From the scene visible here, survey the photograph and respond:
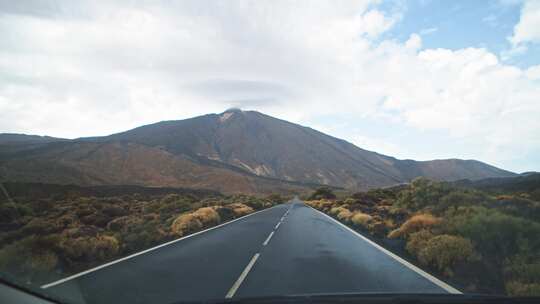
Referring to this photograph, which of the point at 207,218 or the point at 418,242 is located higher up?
the point at 418,242

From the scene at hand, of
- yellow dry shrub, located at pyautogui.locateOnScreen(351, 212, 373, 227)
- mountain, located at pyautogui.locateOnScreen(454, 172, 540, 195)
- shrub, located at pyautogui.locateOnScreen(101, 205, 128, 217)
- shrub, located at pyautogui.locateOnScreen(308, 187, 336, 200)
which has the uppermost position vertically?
mountain, located at pyautogui.locateOnScreen(454, 172, 540, 195)

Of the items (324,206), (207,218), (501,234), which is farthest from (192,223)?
(324,206)

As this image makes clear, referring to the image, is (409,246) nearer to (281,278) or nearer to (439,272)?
(439,272)

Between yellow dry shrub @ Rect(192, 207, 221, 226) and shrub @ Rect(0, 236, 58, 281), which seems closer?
shrub @ Rect(0, 236, 58, 281)

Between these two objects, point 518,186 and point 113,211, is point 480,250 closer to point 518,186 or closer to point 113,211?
point 113,211

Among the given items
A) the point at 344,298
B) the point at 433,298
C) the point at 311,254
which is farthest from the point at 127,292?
the point at 311,254

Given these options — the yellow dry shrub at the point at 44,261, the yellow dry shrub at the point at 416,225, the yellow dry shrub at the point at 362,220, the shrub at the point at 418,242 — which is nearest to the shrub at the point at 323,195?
the yellow dry shrub at the point at 362,220

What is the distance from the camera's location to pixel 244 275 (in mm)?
8609

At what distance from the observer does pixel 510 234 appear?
37.7 ft

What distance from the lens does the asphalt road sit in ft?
23.1

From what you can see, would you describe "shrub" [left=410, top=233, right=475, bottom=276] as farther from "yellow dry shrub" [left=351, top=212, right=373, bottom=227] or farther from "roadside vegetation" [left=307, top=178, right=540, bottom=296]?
"yellow dry shrub" [left=351, top=212, right=373, bottom=227]

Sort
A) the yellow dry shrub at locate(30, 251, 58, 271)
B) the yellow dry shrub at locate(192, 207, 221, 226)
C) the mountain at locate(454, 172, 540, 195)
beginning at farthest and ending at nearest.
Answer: the mountain at locate(454, 172, 540, 195) → the yellow dry shrub at locate(192, 207, 221, 226) → the yellow dry shrub at locate(30, 251, 58, 271)

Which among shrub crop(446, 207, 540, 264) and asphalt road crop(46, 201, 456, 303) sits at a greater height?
shrub crop(446, 207, 540, 264)

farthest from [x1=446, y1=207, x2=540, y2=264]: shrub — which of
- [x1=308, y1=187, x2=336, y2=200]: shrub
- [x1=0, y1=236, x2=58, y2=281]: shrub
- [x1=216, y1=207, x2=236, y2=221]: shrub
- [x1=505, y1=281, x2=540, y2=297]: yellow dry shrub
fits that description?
[x1=308, y1=187, x2=336, y2=200]: shrub
